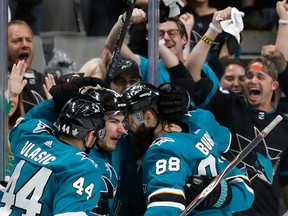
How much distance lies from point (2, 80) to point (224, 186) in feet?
3.34

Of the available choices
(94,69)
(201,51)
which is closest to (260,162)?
(201,51)

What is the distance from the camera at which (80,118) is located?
13.1ft

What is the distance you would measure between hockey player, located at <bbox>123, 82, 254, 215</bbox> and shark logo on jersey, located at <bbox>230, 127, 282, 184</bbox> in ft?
2.44

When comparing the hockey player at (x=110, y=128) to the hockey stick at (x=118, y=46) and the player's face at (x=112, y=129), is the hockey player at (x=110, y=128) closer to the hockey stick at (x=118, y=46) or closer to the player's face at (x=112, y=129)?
the player's face at (x=112, y=129)

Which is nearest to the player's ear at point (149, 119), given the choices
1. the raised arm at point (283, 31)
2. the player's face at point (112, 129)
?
the player's face at point (112, 129)

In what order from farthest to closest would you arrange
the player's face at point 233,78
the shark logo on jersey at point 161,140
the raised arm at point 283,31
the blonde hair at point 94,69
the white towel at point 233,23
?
the player's face at point 233,78 → the raised arm at point 283,31 → the white towel at point 233,23 → the blonde hair at point 94,69 → the shark logo on jersey at point 161,140

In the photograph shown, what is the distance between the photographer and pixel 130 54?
4977 mm

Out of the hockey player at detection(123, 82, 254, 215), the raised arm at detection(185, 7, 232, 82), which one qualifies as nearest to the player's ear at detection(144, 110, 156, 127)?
the hockey player at detection(123, 82, 254, 215)

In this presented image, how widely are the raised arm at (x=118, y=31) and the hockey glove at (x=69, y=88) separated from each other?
1.76ft

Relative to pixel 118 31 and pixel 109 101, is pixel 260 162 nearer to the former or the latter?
pixel 118 31

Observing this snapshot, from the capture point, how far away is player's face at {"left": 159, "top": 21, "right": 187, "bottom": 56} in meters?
5.16

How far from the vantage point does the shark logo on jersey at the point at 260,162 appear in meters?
5.14

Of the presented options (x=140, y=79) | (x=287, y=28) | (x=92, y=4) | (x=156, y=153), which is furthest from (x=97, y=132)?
(x=287, y=28)

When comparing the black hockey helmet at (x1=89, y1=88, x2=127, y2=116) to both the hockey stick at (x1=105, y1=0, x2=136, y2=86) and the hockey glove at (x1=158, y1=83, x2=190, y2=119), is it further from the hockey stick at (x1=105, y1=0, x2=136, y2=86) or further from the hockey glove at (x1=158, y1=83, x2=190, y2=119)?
the hockey stick at (x1=105, y1=0, x2=136, y2=86)
